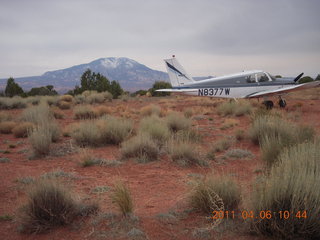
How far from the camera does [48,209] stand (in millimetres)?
3146

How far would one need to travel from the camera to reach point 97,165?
584 cm

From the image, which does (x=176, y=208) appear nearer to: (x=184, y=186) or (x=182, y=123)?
(x=184, y=186)

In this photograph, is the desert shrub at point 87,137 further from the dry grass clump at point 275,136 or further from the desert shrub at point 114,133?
the dry grass clump at point 275,136

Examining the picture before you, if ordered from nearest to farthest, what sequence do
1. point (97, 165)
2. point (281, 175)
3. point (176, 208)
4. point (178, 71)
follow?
point (281, 175) → point (176, 208) → point (97, 165) → point (178, 71)

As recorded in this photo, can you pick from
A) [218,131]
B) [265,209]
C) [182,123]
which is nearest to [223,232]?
[265,209]

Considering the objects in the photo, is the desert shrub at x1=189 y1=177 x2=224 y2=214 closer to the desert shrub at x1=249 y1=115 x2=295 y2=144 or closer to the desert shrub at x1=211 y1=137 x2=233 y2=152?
the desert shrub at x1=211 y1=137 x2=233 y2=152

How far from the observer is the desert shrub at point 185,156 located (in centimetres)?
575

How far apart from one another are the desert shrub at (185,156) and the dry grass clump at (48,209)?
283cm

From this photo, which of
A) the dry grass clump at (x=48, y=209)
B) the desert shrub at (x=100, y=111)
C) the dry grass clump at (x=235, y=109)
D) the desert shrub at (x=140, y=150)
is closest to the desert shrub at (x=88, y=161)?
the desert shrub at (x=140, y=150)

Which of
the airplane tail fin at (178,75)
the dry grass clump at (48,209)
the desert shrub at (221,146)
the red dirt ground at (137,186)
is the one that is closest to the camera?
the red dirt ground at (137,186)

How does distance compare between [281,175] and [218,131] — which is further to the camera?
[218,131]

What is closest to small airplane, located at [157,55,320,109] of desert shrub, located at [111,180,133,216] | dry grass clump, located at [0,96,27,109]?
dry grass clump, located at [0,96,27,109]

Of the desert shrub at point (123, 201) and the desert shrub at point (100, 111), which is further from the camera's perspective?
the desert shrub at point (100, 111)

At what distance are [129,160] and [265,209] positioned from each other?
3.87 meters
